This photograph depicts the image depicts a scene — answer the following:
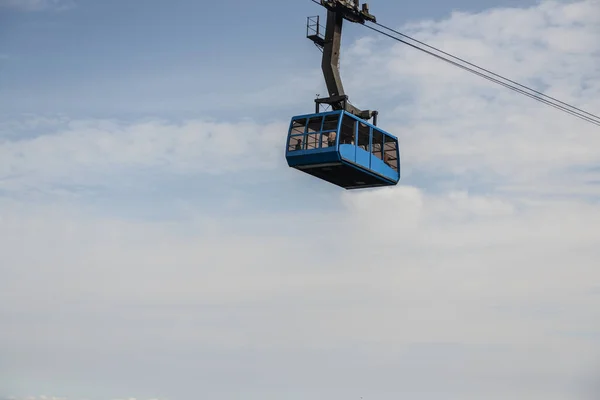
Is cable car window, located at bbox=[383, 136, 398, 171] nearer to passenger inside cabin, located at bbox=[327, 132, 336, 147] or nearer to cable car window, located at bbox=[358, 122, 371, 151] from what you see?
cable car window, located at bbox=[358, 122, 371, 151]

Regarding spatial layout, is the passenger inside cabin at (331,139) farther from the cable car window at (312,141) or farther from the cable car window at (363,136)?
the cable car window at (363,136)

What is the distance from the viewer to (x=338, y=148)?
44.3m

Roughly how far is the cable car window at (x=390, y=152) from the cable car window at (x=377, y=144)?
0.39 meters

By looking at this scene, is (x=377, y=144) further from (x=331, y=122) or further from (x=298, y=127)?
(x=298, y=127)

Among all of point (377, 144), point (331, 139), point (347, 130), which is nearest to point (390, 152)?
point (377, 144)

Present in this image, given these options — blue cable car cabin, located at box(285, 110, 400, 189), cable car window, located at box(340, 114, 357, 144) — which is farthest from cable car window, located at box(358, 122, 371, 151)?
cable car window, located at box(340, 114, 357, 144)

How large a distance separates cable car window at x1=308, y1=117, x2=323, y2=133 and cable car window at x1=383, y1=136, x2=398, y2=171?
13.8 feet

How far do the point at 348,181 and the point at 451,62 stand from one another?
945cm

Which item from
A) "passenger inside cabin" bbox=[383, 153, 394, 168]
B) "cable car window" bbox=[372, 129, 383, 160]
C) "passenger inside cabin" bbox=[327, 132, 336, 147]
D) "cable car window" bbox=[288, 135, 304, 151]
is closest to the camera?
"passenger inside cabin" bbox=[327, 132, 336, 147]

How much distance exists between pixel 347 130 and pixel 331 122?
2.81 ft

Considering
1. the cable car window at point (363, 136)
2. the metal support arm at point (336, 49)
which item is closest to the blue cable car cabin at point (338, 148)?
the cable car window at point (363, 136)

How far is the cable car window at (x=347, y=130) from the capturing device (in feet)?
148

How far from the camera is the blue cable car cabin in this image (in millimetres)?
44875

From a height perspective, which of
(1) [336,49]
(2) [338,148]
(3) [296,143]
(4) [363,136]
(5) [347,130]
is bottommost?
(2) [338,148]
